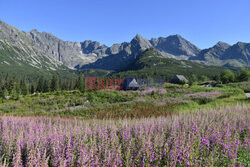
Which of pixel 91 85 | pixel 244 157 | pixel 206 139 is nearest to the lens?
pixel 244 157

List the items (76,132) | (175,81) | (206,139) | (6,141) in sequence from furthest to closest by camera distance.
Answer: (175,81) → (76,132) → (6,141) → (206,139)

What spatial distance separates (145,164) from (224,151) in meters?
2.29

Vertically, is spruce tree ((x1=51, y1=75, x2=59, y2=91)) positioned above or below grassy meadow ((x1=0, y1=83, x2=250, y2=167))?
above

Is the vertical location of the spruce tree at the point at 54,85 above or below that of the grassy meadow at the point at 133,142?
above

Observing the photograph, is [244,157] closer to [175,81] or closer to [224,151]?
[224,151]

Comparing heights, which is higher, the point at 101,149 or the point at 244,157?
the point at 101,149

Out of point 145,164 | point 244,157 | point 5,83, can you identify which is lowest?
point 244,157

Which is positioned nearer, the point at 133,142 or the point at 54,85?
the point at 133,142

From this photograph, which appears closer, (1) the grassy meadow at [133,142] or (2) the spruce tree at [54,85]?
(1) the grassy meadow at [133,142]

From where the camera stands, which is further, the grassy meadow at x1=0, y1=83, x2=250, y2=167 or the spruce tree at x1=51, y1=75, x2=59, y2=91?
the spruce tree at x1=51, y1=75, x2=59, y2=91

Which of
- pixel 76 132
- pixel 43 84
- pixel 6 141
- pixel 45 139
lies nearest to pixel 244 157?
pixel 76 132

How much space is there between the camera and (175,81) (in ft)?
242

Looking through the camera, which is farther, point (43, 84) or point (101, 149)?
point (43, 84)

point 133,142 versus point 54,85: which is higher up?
point 54,85
